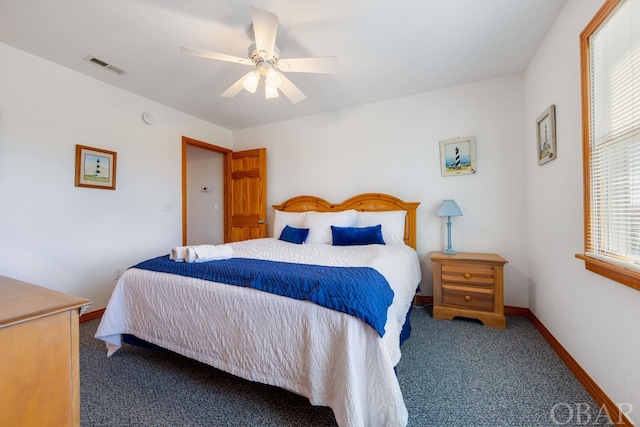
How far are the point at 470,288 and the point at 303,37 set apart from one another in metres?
2.64

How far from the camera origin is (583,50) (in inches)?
58.1

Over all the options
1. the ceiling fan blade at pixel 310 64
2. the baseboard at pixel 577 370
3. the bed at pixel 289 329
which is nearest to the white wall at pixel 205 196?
the baseboard at pixel 577 370

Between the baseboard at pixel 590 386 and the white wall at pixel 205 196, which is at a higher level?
the white wall at pixel 205 196

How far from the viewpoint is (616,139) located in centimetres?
127

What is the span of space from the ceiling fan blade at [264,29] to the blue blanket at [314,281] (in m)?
1.51

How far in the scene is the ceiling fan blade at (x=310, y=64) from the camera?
1.80 m

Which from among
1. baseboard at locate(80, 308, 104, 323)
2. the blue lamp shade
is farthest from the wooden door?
the blue lamp shade

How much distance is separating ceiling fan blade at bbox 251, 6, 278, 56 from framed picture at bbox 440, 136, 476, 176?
2.13 metres

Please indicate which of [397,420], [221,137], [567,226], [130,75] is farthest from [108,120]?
[567,226]

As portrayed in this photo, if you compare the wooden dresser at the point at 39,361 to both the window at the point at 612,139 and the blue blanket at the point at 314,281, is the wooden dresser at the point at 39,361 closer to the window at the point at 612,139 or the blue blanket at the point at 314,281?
the blue blanket at the point at 314,281

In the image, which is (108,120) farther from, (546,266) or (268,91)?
(546,266)

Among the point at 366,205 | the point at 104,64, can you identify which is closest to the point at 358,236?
the point at 366,205

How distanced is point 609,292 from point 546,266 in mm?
896

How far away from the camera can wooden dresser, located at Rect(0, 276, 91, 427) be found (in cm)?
74
